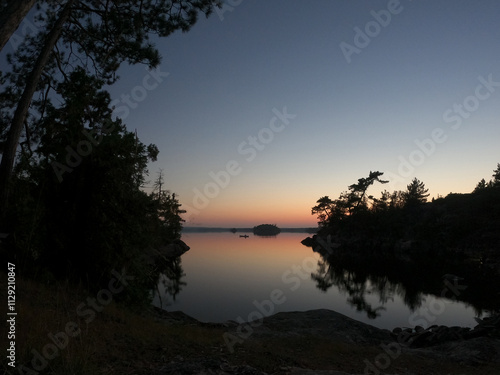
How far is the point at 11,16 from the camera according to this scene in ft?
22.9

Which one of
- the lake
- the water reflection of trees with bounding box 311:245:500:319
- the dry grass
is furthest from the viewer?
the water reflection of trees with bounding box 311:245:500:319

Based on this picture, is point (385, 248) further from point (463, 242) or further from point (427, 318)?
point (427, 318)

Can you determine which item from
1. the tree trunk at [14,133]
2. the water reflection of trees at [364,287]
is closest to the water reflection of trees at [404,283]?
the water reflection of trees at [364,287]

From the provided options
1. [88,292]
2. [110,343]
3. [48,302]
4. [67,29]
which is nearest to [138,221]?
[88,292]

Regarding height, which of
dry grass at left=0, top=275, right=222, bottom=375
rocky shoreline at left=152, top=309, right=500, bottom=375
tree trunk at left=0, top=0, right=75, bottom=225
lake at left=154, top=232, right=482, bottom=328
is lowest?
lake at left=154, top=232, right=482, bottom=328

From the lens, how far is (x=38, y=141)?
15.8 metres

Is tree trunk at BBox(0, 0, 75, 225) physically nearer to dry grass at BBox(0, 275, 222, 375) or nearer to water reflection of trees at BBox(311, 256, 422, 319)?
dry grass at BBox(0, 275, 222, 375)

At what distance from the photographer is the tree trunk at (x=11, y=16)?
6.88 meters

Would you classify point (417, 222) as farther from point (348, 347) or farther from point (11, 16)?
point (11, 16)

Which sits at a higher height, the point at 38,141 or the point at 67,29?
the point at 67,29

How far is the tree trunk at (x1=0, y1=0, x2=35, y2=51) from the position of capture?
22.6 feet

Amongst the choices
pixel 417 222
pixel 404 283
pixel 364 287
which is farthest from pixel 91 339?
pixel 417 222

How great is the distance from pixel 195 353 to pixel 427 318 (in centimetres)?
2206

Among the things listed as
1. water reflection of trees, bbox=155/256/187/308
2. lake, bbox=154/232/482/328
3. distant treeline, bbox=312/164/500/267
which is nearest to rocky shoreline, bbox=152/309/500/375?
lake, bbox=154/232/482/328
